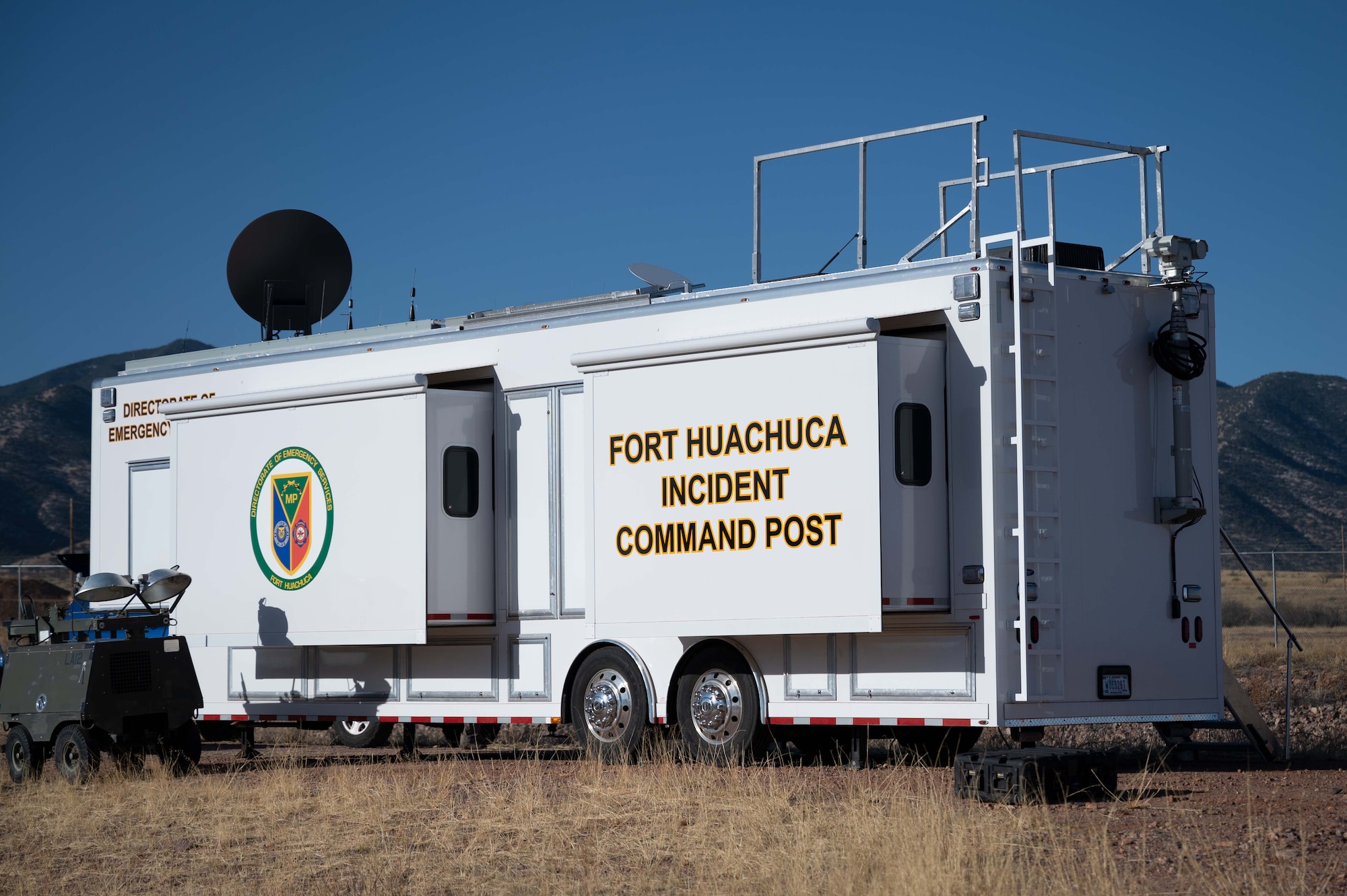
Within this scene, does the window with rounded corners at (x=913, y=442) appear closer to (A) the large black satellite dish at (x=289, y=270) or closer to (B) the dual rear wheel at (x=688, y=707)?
→ (B) the dual rear wheel at (x=688, y=707)

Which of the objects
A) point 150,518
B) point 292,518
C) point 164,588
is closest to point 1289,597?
point 150,518

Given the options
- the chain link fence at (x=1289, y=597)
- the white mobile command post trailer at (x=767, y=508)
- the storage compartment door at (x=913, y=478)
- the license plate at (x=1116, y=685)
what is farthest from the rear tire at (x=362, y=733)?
the chain link fence at (x=1289, y=597)

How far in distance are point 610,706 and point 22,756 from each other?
4.92m

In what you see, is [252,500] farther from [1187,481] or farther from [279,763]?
[1187,481]

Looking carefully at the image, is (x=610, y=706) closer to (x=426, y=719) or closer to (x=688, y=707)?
(x=688, y=707)

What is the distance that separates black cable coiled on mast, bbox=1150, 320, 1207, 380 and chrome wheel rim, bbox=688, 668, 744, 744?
3.88 metres

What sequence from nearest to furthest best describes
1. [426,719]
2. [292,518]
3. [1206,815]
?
[1206,815] < [426,719] < [292,518]

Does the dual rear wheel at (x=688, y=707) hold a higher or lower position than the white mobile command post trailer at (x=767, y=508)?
lower

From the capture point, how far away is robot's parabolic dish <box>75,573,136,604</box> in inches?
530

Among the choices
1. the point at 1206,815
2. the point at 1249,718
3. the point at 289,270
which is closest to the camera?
the point at 1206,815

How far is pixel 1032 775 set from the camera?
30.0ft

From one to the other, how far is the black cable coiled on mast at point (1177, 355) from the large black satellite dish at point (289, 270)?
986 cm

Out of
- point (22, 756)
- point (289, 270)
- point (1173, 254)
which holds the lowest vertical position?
point (22, 756)

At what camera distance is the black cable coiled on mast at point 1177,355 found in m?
11.5
